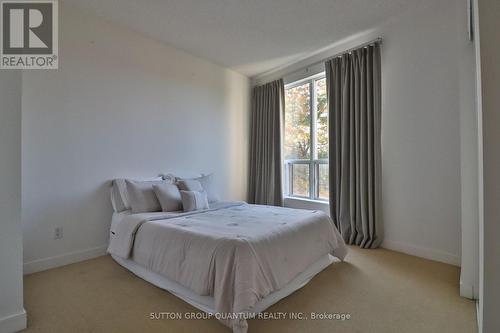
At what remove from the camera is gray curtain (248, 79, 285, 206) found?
4.30 meters

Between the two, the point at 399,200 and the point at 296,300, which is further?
the point at 399,200

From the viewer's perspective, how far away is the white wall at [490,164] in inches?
34.4

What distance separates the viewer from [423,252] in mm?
2791

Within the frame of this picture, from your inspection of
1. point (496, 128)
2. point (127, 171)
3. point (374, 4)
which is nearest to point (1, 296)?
point (127, 171)

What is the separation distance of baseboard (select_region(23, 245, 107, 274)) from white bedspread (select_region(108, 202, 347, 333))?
1.68 feet

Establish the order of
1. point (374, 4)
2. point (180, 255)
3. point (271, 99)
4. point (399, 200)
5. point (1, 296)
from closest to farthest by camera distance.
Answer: point (1, 296), point (180, 255), point (374, 4), point (399, 200), point (271, 99)

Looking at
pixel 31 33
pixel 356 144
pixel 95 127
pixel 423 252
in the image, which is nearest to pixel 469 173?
pixel 423 252

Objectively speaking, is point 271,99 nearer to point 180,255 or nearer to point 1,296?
point 180,255

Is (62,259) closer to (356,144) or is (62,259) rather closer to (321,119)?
(356,144)

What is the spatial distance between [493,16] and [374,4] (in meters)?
2.17

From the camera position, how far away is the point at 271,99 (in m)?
4.42

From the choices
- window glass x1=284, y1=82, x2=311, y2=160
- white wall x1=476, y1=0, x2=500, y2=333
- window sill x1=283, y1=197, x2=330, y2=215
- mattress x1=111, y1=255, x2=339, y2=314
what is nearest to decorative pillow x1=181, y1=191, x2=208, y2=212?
mattress x1=111, y1=255, x2=339, y2=314

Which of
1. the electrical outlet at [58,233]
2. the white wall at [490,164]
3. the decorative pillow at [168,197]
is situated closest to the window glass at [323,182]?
the decorative pillow at [168,197]

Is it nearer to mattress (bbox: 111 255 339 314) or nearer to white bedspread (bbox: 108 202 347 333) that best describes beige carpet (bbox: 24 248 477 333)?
mattress (bbox: 111 255 339 314)
